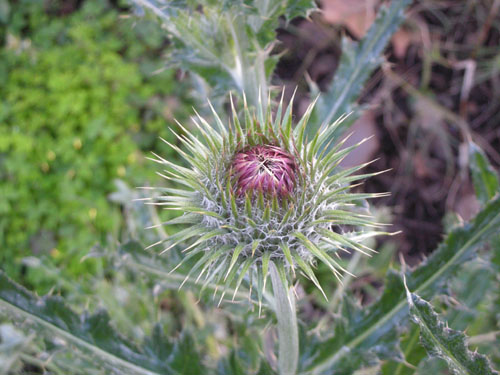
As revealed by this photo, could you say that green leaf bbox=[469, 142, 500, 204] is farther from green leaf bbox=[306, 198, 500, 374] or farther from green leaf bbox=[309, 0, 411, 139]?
green leaf bbox=[309, 0, 411, 139]

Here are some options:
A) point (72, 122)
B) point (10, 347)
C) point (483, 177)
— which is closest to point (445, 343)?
point (483, 177)

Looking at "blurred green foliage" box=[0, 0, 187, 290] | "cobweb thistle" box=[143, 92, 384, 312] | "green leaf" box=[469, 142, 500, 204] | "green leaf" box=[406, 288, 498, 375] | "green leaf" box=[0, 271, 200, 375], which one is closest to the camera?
"cobweb thistle" box=[143, 92, 384, 312]

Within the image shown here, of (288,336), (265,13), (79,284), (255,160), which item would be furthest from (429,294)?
(79,284)

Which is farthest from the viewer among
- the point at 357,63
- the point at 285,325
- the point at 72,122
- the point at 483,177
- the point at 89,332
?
the point at 72,122

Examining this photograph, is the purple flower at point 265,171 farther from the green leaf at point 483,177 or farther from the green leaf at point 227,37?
the green leaf at point 483,177

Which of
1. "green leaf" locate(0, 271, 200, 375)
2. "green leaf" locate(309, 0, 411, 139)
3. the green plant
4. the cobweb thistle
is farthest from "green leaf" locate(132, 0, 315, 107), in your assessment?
"green leaf" locate(0, 271, 200, 375)

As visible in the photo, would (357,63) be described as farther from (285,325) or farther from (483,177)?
(285,325)

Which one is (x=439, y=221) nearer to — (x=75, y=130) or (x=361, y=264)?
(x=361, y=264)
